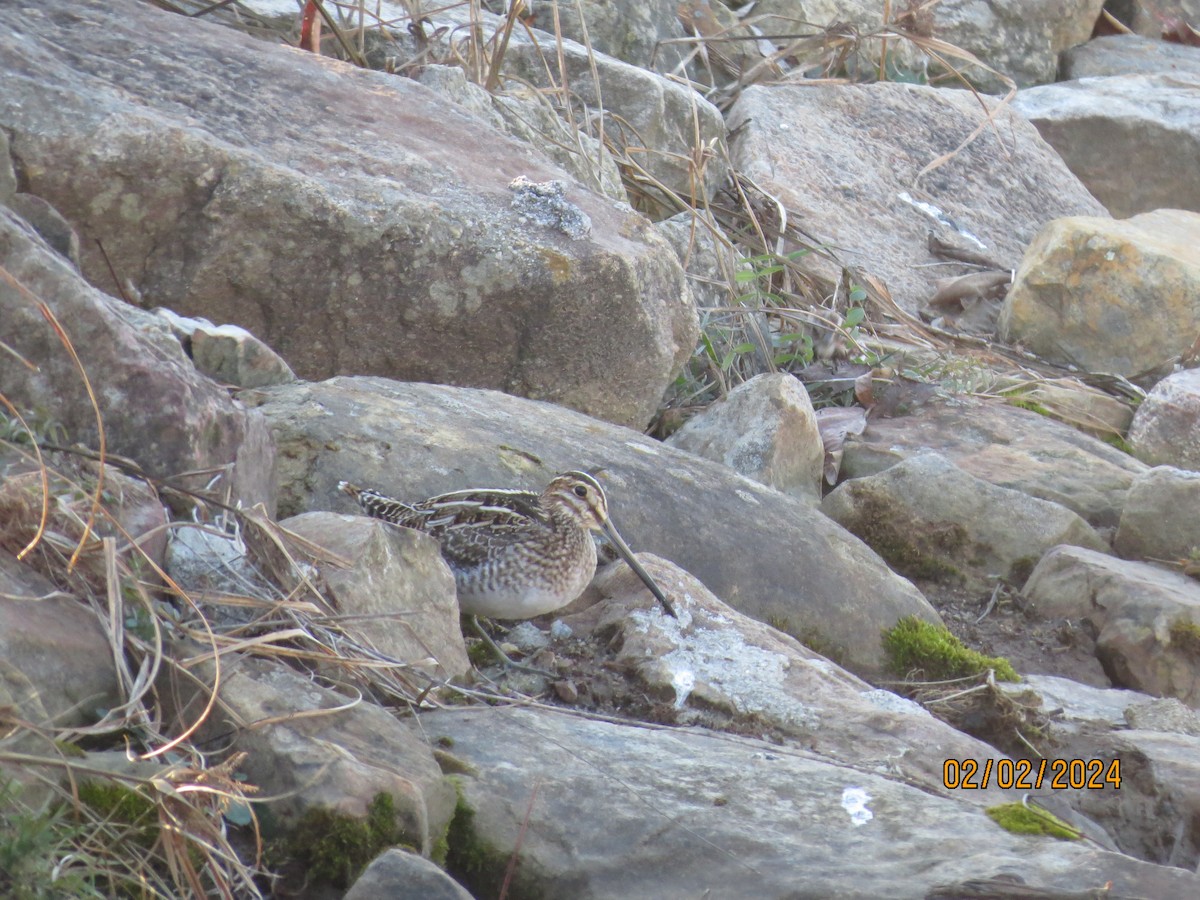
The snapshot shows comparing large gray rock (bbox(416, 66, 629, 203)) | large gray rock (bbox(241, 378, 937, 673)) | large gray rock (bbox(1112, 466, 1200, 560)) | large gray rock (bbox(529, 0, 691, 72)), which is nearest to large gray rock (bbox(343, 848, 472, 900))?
large gray rock (bbox(241, 378, 937, 673))

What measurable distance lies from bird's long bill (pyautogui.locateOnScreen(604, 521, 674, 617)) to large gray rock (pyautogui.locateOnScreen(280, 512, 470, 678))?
2.39 ft

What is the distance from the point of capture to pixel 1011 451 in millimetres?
7754

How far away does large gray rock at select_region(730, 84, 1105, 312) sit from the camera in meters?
10.0

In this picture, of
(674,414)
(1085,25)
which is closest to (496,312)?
(674,414)

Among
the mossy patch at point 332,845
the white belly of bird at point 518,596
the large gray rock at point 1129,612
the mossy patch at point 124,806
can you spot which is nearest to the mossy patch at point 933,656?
the large gray rock at point 1129,612

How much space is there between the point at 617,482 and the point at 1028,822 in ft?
8.27

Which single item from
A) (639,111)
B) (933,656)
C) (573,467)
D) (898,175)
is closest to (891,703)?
(933,656)

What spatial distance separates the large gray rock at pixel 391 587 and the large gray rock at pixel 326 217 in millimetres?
1740

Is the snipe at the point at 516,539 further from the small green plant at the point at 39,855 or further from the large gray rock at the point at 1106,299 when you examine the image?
the large gray rock at the point at 1106,299

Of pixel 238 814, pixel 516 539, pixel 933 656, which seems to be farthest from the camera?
pixel 933 656

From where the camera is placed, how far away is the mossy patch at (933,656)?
5.48 m

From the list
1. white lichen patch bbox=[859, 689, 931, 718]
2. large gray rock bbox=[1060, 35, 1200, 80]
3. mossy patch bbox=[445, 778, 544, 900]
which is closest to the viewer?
mossy patch bbox=[445, 778, 544, 900]

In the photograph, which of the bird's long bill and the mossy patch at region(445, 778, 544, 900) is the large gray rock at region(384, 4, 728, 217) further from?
the mossy patch at region(445, 778, 544, 900)

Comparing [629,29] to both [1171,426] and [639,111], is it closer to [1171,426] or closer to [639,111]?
[639,111]
